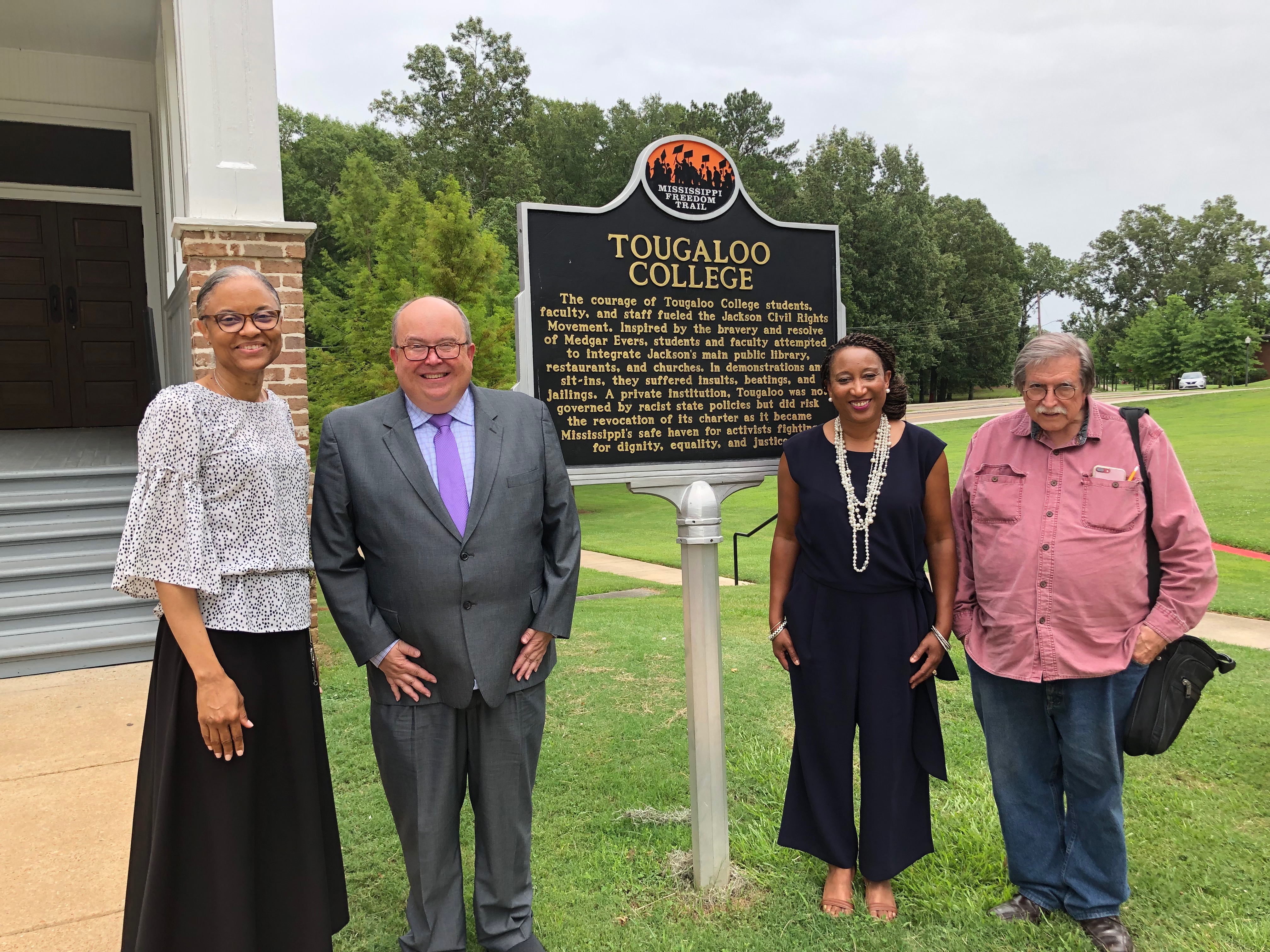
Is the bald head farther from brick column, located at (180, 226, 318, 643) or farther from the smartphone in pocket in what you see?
brick column, located at (180, 226, 318, 643)

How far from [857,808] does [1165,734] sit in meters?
1.57

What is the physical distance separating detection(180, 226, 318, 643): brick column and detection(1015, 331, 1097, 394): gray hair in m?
4.18

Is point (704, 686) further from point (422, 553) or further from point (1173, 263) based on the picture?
point (1173, 263)

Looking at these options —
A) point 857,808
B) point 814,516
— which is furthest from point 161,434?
point 857,808

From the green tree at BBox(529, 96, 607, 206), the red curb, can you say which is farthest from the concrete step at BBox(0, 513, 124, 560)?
the green tree at BBox(529, 96, 607, 206)

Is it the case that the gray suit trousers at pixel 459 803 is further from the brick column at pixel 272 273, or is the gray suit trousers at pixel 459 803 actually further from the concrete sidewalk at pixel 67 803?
the brick column at pixel 272 273

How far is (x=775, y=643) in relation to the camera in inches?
125

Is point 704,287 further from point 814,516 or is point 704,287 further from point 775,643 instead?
→ point 775,643

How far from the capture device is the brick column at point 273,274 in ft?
18.1

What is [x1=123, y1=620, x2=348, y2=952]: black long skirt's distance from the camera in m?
2.29

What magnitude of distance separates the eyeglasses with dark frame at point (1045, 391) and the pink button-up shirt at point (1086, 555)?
0.42ft

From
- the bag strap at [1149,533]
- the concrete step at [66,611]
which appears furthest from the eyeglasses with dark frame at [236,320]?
the concrete step at [66,611]

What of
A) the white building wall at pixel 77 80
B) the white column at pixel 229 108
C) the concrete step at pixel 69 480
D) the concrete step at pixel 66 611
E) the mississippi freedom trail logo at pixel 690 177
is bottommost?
the concrete step at pixel 66 611

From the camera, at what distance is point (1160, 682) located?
8.98 ft
